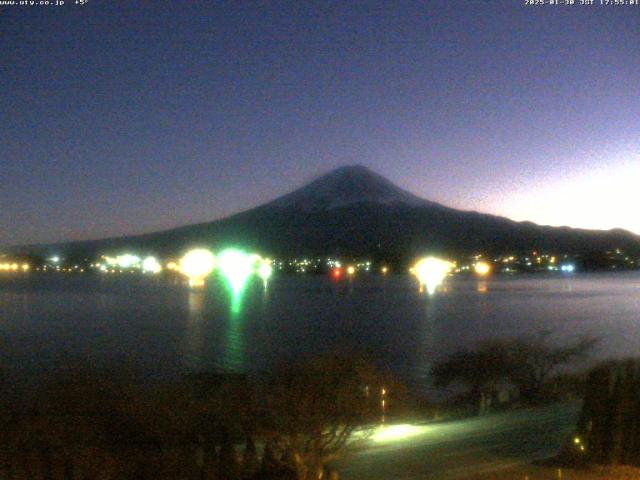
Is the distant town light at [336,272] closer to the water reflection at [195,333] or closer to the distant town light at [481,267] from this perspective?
the distant town light at [481,267]

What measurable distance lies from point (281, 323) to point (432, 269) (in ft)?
153

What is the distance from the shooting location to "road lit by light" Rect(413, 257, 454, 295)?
3524 inches

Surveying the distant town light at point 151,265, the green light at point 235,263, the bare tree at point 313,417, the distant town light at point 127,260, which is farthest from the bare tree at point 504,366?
the distant town light at point 127,260

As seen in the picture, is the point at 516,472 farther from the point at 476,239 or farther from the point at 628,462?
the point at 476,239

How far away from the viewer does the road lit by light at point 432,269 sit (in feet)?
294

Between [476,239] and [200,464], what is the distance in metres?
97.0

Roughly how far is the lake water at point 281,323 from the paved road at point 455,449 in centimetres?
634

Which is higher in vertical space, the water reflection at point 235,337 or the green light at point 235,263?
the green light at point 235,263

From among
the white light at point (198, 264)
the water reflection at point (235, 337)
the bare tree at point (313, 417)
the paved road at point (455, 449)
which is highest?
the white light at point (198, 264)

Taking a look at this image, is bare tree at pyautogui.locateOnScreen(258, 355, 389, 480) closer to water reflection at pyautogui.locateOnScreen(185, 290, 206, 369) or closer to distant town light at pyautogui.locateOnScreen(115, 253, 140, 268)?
water reflection at pyautogui.locateOnScreen(185, 290, 206, 369)

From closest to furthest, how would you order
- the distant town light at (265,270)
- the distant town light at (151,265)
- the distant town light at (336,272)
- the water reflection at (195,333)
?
the water reflection at (195,333)
the distant town light at (265,270)
the distant town light at (336,272)
the distant town light at (151,265)

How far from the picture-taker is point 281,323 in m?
46.0

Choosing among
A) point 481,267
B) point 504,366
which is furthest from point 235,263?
point 504,366

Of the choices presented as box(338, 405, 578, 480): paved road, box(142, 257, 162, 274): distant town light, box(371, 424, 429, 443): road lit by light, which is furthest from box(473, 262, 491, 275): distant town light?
box(338, 405, 578, 480): paved road
